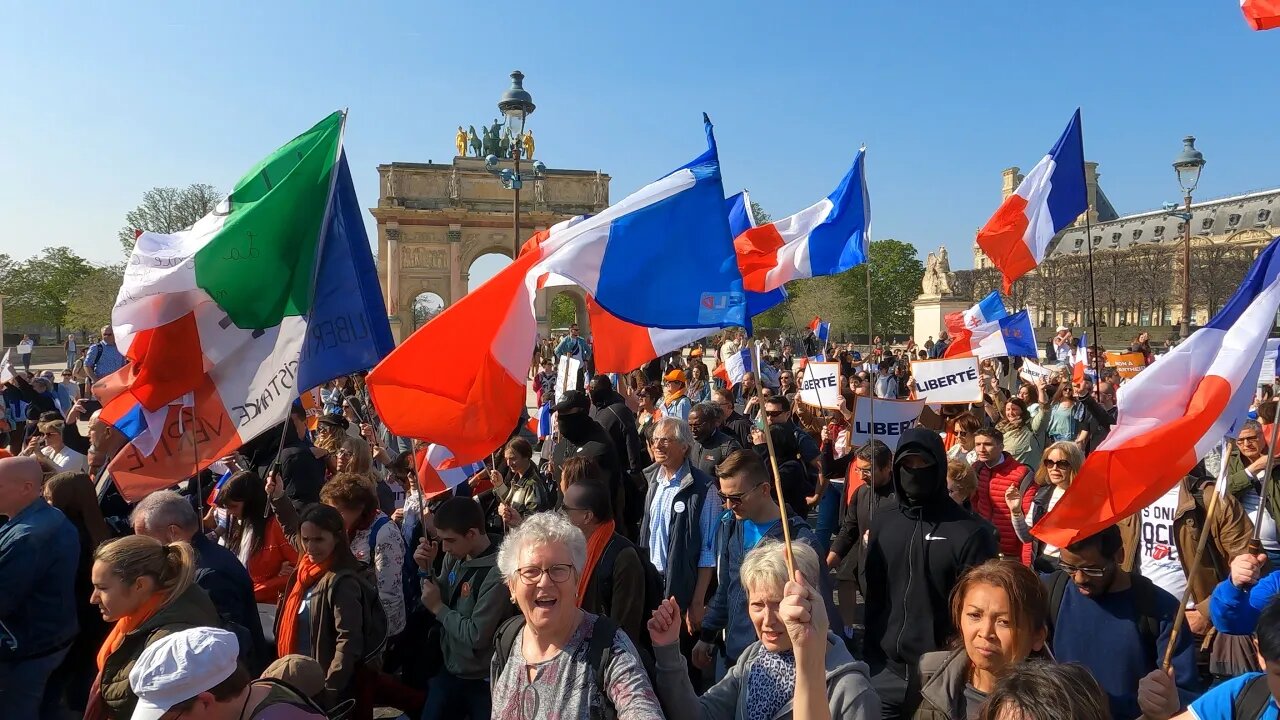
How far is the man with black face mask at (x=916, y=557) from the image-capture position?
12.1 feet

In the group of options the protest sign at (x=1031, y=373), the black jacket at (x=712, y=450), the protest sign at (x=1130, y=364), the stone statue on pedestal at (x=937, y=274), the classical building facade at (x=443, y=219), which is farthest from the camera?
the classical building facade at (x=443, y=219)

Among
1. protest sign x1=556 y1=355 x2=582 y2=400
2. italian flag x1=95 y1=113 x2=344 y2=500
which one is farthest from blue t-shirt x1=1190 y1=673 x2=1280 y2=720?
protest sign x1=556 y1=355 x2=582 y2=400

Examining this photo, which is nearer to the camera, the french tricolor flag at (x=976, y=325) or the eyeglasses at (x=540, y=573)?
the eyeglasses at (x=540, y=573)

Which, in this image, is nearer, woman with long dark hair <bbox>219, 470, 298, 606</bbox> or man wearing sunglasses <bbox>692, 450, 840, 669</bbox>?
man wearing sunglasses <bbox>692, 450, 840, 669</bbox>

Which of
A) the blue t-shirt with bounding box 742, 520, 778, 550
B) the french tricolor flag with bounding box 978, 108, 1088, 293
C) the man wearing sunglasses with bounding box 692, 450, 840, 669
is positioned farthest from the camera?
the french tricolor flag with bounding box 978, 108, 1088, 293

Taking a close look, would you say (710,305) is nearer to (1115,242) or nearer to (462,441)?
(462,441)

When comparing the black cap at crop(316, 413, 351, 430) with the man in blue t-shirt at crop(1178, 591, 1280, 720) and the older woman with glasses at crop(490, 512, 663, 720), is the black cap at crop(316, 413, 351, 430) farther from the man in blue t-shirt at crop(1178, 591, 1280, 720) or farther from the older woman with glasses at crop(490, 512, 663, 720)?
the man in blue t-shirt at crop(1178, 591, 1280, 720)

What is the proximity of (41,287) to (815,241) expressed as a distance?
72.5 m

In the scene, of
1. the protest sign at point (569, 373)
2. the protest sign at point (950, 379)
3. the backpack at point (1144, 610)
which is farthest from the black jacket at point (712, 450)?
the protest sign at point (569, 373)

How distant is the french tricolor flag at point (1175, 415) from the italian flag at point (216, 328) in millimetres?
3650

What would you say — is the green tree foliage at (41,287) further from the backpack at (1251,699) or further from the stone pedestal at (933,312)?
the backpack at (1251,699)

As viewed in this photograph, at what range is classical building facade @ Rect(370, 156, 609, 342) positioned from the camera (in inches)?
2483

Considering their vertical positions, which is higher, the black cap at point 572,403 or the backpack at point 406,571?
the black cap at point 572,403

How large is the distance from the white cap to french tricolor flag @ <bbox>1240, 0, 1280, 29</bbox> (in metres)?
4.30
